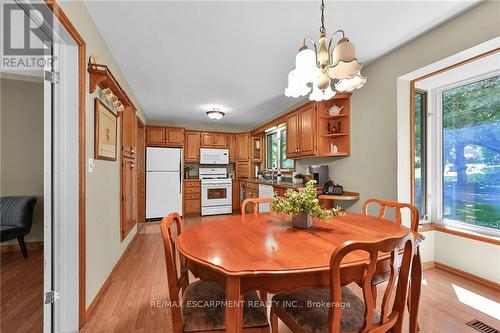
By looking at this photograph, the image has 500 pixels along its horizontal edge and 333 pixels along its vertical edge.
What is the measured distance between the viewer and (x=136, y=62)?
8.54 ft

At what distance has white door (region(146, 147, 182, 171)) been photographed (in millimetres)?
4977

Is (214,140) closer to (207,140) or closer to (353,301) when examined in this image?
(207,140)

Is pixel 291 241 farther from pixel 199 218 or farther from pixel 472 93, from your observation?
pixel 199 218

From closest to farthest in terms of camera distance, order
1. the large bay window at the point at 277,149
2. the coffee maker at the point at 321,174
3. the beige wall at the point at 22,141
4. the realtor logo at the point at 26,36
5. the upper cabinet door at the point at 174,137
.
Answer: the realtor logo at the point at 26,36 → the beige wall at the point at 22,141 → the coffee maker at the point at 321,174 → the large bay window at the point at 277,149 → the upper cabinet door at the point at 174,137

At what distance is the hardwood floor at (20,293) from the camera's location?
163cm

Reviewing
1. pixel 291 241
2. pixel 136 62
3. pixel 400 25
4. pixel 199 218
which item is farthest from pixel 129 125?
pixel 400 25

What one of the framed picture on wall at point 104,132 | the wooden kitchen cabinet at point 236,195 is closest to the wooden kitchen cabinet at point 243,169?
the wooden kitchen cabinet at point 236,195

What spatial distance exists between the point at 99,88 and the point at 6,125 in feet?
7.78

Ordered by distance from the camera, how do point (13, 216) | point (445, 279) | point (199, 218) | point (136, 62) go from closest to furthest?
1. point (445, 279)
2. point (136, 62)
3. point (13, 216)
4. point (199, 218)

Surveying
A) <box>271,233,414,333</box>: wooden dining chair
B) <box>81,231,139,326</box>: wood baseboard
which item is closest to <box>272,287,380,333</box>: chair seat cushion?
<box>271,233,414,333</box>: wooden dining chair

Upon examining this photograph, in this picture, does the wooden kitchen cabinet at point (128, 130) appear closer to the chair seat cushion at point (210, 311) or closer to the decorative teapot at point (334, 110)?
the chair seat cushion at point (210, 311)

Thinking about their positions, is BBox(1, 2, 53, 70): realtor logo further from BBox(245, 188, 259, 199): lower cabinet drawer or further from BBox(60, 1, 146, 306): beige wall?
BBox(245, 188, 259, 199): lower cabinet drawer

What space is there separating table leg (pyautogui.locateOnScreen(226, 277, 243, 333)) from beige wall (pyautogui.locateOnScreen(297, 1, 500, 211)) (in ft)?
7.30

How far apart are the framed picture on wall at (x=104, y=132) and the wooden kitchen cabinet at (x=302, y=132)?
2.62 m
